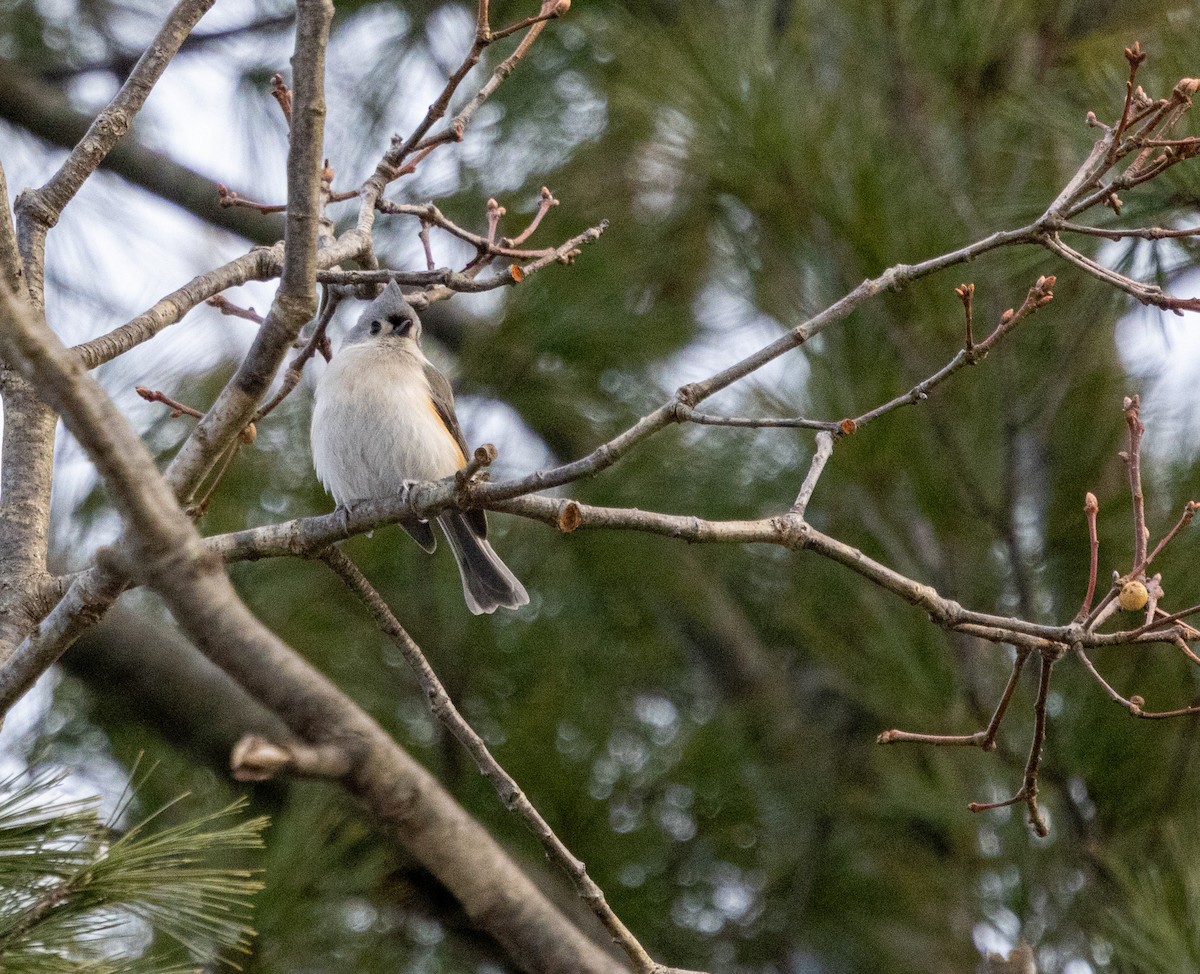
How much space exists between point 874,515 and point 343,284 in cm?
207

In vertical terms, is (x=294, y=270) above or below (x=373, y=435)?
above

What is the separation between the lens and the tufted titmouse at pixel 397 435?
3527 millimetres

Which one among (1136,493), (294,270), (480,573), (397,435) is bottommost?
(1136,493)

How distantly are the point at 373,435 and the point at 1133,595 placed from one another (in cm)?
216

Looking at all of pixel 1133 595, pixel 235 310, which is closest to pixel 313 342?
pixel 235 310

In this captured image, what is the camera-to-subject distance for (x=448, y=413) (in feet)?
12.4

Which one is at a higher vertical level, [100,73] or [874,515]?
[100,73]

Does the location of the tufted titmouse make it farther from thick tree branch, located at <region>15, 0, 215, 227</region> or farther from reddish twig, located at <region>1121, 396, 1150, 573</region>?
reddish twig, located at <region>1121, 396, 1150, 573</region>

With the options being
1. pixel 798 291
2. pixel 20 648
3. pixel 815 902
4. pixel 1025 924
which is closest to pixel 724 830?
pixel 815 902

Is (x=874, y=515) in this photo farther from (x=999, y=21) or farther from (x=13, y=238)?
(x=13, y=238)

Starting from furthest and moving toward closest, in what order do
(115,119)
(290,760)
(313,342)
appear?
(313,342)
(115,119)
(290,760)

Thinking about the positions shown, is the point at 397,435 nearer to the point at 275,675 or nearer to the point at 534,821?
the point at 534,821

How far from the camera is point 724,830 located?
4590 mm

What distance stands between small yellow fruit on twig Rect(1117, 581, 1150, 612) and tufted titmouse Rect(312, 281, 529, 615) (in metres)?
1.93
